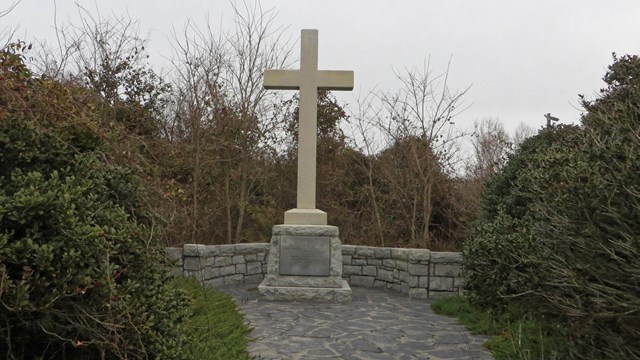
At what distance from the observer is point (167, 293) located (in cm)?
266

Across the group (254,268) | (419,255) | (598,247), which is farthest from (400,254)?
(598,247)

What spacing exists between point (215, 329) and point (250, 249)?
428 centimetres

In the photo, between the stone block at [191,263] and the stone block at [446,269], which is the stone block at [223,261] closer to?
the stone block at [191,263]

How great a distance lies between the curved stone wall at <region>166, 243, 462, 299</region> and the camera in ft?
24.6

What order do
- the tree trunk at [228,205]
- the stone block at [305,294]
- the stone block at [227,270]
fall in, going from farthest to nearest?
the tree trunk at [228,205] → the stone block at [227,270] → the stone block at [305,294]

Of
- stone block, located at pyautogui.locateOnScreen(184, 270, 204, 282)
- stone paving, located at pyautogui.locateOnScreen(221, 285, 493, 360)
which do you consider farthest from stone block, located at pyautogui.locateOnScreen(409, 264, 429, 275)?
stone block, located at pyautogui.locateOnScreen(184, 270, 204, 282)

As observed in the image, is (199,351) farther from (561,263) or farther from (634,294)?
(634,294)

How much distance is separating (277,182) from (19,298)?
10.9 m

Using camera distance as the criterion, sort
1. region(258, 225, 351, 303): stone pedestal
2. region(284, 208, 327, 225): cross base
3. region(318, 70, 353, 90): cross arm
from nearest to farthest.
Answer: region(258, 225, 351, 303): stone pedestal → region(284, 208, 327, 225): cross base → region(318, 70, 353, 90): cross arm

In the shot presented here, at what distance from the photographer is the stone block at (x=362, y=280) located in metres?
8.73

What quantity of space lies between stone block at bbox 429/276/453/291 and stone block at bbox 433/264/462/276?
3.0 inches

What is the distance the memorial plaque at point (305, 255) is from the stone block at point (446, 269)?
1651mm

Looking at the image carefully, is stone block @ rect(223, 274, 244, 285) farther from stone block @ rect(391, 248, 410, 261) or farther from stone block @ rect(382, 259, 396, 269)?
stone block @ rect(391, 248, 410, 261)

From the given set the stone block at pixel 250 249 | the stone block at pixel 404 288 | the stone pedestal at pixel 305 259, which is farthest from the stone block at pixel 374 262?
the stone block at pixel 250 249
